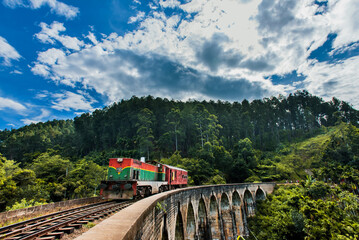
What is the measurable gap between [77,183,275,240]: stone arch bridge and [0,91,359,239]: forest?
138 inches

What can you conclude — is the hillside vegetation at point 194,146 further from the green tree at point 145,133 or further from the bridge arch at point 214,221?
the bridge arch at point 214,221

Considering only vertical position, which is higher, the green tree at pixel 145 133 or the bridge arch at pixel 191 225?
the green tree at pixel 145 133

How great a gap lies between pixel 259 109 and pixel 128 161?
207 ft

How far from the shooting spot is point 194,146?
47.1 m

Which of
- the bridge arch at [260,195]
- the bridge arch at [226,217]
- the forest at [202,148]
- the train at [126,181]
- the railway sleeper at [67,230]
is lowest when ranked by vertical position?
the bridge arch at [226,217]

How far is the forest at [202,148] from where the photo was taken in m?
24.1

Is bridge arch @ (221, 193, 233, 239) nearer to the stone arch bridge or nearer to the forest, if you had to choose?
the stone arch bridge

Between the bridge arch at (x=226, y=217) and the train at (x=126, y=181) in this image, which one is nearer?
the train at (x=126, y=181)

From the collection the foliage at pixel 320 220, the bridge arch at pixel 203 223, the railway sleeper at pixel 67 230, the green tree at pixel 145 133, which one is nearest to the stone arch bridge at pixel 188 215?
the bridge arch at pixel 203 223

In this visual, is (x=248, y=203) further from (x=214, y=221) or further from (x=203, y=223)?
(x=203, y=223)

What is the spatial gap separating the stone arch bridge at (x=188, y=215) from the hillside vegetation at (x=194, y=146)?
7.07 meters

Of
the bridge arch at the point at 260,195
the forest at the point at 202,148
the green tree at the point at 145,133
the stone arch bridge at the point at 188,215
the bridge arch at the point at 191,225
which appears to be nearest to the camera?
the stone arch bridge at the point at 188,215

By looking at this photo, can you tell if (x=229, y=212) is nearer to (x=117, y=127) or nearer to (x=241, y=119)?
(x=241, y=119)

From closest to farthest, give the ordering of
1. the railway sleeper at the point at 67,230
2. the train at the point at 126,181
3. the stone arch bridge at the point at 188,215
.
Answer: the stone arch bridge at the point at 188,215
the railway sleeper at the point at 67,230
the train at the point at 126,181
